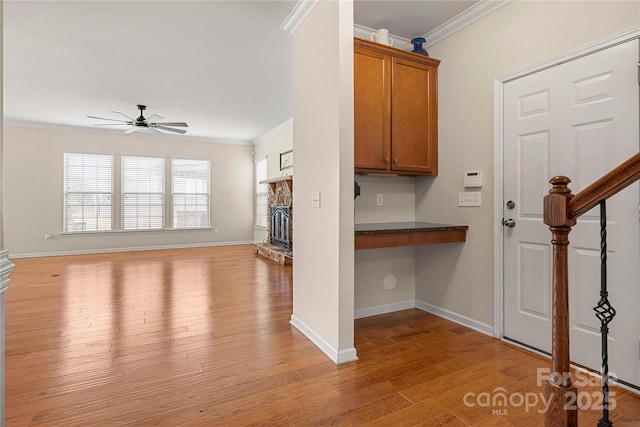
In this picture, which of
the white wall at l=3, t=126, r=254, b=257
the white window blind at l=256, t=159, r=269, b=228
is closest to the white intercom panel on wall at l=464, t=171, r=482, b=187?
the white window blind at l=256, t=159, r=269, b=228

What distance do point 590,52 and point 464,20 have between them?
1.11m

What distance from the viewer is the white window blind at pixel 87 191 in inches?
277

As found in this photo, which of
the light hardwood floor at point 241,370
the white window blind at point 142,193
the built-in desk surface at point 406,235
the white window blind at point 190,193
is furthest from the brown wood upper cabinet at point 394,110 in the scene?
the white window blind at point 142,193

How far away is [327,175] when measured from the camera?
7.88 feet

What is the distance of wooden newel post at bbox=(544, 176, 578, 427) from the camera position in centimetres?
128

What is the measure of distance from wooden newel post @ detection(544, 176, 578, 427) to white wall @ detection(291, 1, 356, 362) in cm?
123

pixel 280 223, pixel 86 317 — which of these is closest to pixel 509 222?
pixel 86 317

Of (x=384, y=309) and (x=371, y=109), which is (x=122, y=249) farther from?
(x=371, y=109)

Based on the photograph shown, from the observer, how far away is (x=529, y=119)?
7.95 ft

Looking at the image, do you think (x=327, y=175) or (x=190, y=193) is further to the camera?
(x=190, y=193)

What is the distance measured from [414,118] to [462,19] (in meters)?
0.91

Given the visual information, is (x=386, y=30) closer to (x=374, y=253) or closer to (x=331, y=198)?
(x=331, y=198)

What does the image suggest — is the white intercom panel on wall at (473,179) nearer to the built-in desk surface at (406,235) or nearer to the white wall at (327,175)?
the built-in desk surface at (406,235)

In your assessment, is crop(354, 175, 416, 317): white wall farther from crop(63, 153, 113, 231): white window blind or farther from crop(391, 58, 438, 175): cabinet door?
crop(63, 153, 113, 231): white window blind
